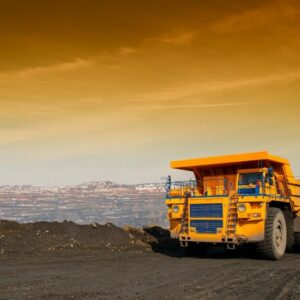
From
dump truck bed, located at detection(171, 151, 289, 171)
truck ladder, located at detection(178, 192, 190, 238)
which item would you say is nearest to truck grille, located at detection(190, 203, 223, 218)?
truck ladder, located at detection(178, 192, 190, 238)

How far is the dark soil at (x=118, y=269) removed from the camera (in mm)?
8719

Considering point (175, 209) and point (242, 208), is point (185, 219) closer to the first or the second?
point (175, 209)

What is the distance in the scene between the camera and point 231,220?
13836mm

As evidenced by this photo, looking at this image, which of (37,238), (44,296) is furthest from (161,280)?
(37,238)

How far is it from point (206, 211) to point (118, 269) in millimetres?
3742

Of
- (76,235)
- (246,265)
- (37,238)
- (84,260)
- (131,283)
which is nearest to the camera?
(131,283)

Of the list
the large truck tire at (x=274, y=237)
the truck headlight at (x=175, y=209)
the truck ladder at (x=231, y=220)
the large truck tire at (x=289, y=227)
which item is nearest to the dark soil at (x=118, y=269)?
the large truck tire at (x=274, y=237)

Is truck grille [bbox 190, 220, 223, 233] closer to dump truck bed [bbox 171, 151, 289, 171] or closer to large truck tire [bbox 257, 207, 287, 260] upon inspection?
large truck tire [bbox 257, 207, 287, 260]

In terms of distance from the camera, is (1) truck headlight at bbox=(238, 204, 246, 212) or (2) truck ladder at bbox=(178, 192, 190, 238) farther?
(2) truck ladder at bbox=(178, 192, 190, 238)

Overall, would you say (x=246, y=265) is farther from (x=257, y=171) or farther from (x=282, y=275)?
(x=257, y=171)

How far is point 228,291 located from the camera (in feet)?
29.1

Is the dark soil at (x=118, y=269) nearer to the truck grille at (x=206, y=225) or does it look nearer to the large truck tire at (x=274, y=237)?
the large truck tire at (x=274, y=237)

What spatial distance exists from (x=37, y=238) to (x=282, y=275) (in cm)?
889

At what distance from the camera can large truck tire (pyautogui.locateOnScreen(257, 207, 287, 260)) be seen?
45.0ft
